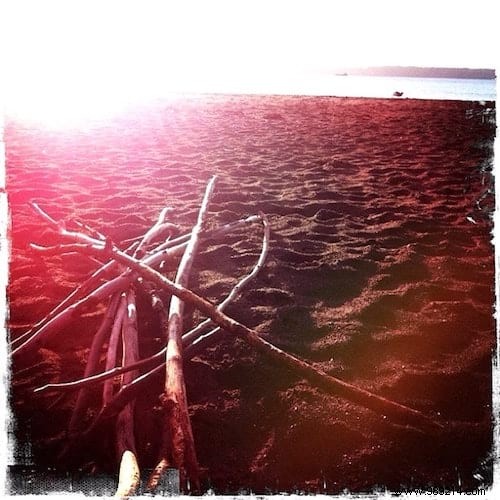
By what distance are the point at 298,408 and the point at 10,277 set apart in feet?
5.45

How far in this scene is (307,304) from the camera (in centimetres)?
217

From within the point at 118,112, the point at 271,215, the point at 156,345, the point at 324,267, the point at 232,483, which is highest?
the point at 118,112

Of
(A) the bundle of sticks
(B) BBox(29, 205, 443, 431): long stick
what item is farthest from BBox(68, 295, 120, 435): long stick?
(B) BBox(29, 205, 443, 431): long stick

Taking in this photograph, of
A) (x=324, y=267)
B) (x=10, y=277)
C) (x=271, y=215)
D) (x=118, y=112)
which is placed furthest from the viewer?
(x=118, y=112)

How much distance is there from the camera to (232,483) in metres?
1.35

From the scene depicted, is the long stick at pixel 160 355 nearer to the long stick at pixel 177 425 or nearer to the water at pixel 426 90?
the long stick at pixel 177 425

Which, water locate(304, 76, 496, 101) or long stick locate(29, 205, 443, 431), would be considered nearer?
long stick locate(29, 205, 443, 431)

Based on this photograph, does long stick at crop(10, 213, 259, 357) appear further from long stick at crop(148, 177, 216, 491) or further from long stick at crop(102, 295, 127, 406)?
long stick at crop(148, 177, 216, 491)

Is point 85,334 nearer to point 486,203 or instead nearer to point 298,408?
point 298,408

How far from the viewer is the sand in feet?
4.67

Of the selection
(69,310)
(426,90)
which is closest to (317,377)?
(69,310)

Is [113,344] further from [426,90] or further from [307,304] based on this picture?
[426,90]

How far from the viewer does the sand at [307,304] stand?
1425 mm

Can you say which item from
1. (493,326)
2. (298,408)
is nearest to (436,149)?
(493,326)
